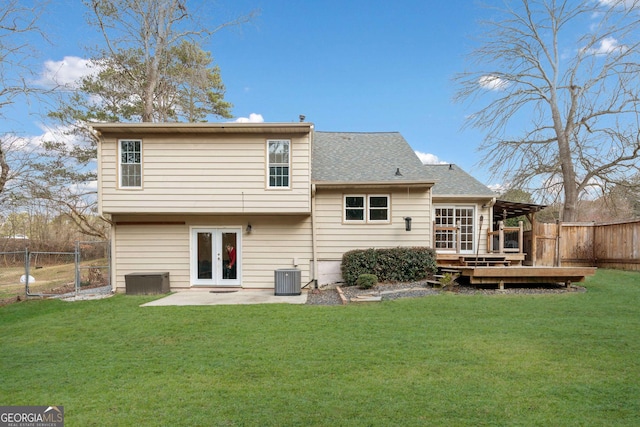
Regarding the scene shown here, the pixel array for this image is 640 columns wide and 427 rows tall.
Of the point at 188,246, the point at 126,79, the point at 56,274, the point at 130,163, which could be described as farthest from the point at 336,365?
the point at 126,79

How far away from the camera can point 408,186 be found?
10828mm

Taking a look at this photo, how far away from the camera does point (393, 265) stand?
1021 cm

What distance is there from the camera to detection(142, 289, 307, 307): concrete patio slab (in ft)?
28.0

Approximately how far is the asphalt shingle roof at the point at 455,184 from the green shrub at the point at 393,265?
2.83 m

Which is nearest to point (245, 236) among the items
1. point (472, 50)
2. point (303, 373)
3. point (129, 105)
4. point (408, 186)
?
point (408, 186)

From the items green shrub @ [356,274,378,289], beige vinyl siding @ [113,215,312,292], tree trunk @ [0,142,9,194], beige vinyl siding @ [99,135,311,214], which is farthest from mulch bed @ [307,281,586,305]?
tree trunk @ [0,142,9,194]

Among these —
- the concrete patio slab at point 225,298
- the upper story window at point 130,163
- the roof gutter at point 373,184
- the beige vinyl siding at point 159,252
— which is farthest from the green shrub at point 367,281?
the upper story window at point 130,163

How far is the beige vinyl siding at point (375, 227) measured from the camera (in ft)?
35.9

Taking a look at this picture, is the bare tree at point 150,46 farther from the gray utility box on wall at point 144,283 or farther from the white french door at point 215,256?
the gray utility box on wall at point 144,283

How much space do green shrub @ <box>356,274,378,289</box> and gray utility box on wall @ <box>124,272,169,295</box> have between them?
5.87 metres

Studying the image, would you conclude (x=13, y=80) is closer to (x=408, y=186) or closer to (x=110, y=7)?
(x=110, y=7)

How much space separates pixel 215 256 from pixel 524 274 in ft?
29.2

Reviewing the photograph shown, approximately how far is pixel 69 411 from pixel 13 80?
10006 millimetres

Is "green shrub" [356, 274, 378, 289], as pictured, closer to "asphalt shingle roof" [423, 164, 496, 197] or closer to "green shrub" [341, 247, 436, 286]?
"green shrub" [341, 247, 436, 286]
